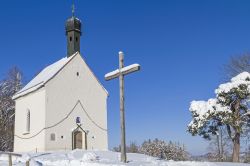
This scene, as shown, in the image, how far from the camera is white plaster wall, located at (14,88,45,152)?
93.7 ft

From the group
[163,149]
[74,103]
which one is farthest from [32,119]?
[163,149]

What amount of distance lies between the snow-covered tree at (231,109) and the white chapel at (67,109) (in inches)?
368

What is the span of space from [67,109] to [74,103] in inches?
32.8

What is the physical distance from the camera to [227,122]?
24.3 metres

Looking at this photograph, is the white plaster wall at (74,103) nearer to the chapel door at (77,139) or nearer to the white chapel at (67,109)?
the white chapel at (67,109)

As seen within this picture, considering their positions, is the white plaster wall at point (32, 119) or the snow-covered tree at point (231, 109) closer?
the snow-covered tree at point (231, 109)

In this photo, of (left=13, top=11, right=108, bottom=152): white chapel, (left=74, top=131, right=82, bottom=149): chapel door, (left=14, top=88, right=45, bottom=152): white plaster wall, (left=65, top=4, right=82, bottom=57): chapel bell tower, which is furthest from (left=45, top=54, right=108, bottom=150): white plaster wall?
(left=65, top=4, right=82, bottom=57): chapel bell tower

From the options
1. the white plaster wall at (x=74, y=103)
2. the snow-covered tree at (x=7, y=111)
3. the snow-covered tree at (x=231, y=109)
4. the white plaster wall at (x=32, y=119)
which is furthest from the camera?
the snow-covered tree at (x=7, y=111)

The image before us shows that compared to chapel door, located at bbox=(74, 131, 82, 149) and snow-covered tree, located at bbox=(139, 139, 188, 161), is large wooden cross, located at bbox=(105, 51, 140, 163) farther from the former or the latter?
snow-covered tree, located at bbox=(139, 139, 188, 161)

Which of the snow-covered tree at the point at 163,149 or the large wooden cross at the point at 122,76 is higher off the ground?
the large wooden cross at the point at 122,76

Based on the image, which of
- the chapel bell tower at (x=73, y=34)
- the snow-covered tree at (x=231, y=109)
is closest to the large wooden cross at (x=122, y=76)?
the snow-covered tree at (x=231, y=109)

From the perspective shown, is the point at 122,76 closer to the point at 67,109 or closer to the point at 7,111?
the point at 67,109

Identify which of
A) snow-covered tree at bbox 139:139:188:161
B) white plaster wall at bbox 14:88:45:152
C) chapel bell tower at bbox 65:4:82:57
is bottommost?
snow-covered tree at bbox 139:139:188:161

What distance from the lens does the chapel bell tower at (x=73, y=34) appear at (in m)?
32.1
